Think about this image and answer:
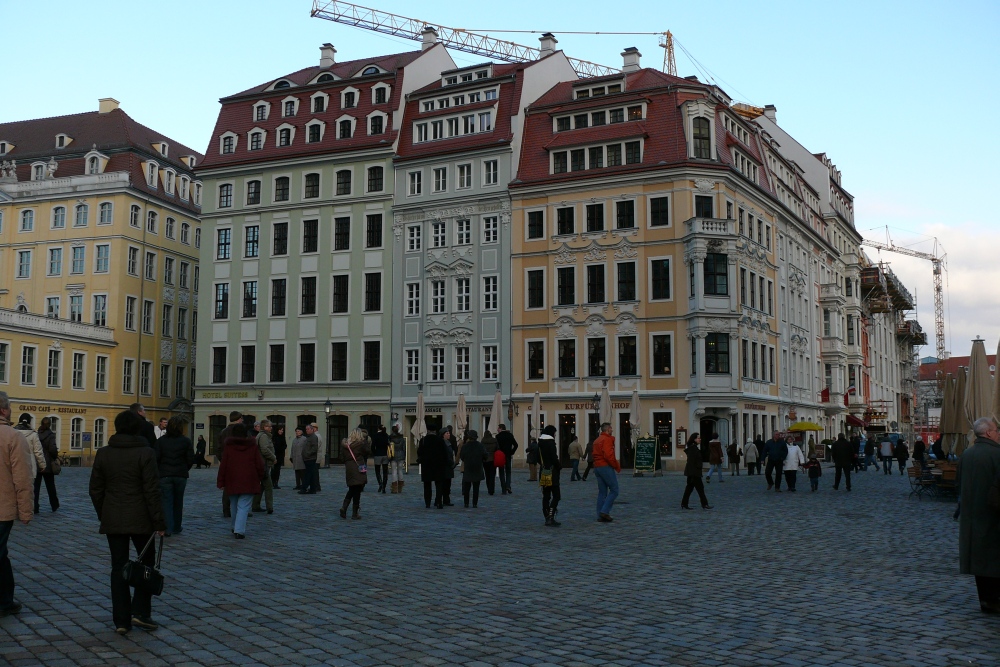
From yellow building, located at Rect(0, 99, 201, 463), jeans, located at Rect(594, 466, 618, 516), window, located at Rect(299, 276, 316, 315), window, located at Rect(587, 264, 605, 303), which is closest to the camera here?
jeans, located at Rect(594, 466, 618, 516)

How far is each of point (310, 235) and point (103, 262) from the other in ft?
47.7

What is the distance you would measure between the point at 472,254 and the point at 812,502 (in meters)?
29.8

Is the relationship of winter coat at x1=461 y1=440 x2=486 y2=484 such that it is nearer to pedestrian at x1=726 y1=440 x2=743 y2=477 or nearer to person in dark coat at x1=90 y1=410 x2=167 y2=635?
person in dark coat at x1=90 y1=410 x2=167 y2=635

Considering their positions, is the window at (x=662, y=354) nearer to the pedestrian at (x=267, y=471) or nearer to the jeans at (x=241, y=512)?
the pedestrian at (x=267, y=471)

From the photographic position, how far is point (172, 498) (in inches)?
595

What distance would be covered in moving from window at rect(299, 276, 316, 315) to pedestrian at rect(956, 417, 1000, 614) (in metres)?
47.3

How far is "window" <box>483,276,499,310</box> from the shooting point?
5106 cm

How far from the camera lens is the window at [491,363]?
50656mm

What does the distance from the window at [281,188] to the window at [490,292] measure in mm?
13219

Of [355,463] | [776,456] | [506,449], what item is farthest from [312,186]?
[355,463]

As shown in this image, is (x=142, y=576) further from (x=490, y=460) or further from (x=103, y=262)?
(x=103, y=262)

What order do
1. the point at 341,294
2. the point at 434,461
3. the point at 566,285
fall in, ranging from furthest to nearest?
the point at 341,294 < the point at 566,285 < the point at 434,461

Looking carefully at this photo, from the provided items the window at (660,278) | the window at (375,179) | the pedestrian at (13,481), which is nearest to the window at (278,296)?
the window at (375,179)

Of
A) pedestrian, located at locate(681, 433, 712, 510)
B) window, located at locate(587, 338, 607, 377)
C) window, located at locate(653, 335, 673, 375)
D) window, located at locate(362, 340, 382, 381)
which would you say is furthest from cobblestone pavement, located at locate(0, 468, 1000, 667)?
window, located at locate(362, 340, 382, 381)
